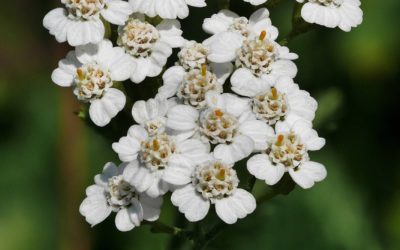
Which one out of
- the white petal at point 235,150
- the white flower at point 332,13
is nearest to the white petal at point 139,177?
the white petal at point 235,150

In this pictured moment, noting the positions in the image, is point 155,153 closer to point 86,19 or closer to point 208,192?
point 208,192

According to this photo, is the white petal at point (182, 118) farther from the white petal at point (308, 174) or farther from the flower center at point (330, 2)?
the flower center at point (330, 2)

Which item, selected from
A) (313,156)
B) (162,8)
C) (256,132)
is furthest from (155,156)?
(313,156)

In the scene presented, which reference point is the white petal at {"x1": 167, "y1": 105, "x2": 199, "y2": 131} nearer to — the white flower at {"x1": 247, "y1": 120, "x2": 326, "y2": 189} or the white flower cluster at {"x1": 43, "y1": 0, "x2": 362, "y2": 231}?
the white flower cluster at {"x1": 43, "y1": 0, "x2": 362, "y2": 231}

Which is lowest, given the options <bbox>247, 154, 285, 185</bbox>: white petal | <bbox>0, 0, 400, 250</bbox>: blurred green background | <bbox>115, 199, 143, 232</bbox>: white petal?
<bbox>0, 0, 400, 250</bbox>: blurred green background

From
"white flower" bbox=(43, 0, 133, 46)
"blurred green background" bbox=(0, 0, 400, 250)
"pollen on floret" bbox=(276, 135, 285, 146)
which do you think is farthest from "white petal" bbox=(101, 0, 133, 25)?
"blurred green background" bbox=(0, 0, 400, 250)

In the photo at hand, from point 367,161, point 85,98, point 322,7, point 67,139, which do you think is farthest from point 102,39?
point 367,161

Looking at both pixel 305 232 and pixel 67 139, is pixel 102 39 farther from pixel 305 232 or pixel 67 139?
pixel 305 232
